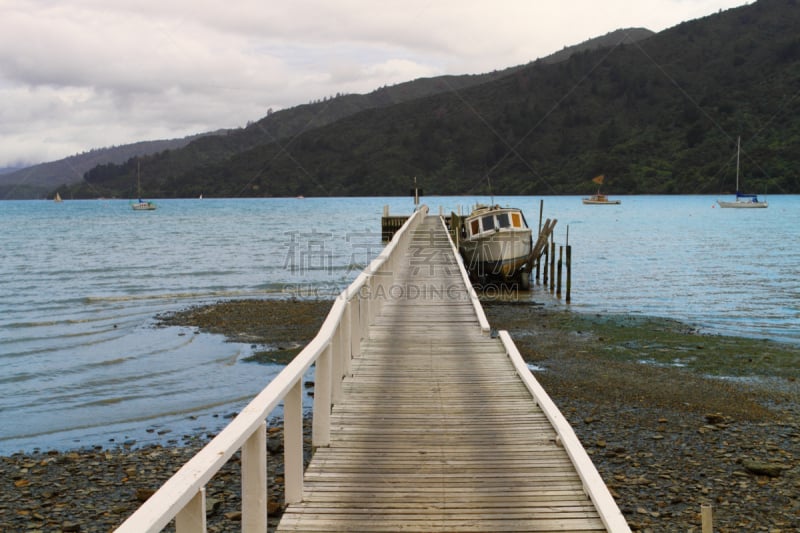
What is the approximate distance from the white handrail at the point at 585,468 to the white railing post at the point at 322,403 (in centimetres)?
207

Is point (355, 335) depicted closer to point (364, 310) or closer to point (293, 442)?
point (364, 310)

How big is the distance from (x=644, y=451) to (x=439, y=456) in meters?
5.00

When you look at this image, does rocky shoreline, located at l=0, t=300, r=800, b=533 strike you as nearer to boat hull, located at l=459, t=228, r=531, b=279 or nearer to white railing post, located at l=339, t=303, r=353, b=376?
white railing post, located at l=339, t=303, r=353, b=376

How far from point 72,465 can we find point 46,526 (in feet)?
7.07

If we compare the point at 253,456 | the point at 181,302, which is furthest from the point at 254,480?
the point at 181,302

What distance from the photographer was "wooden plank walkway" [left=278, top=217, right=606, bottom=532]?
5.27 m

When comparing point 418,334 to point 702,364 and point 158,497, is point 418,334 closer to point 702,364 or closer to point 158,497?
point 702,364

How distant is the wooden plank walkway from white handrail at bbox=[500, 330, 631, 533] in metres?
0.13

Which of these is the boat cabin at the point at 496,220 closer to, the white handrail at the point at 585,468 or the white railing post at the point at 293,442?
the white handrail at the point at 585,468

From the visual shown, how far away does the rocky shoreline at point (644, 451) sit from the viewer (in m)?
8.39

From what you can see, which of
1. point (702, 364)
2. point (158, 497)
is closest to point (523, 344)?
point (702, 364)

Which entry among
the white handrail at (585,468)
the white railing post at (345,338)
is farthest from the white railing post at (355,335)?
the white handrail at (585,468)

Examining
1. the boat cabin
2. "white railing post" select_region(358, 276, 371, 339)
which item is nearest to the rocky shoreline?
"white railing post" select_region(358, 276, 371, 339)

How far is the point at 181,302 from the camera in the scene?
91.9ft
